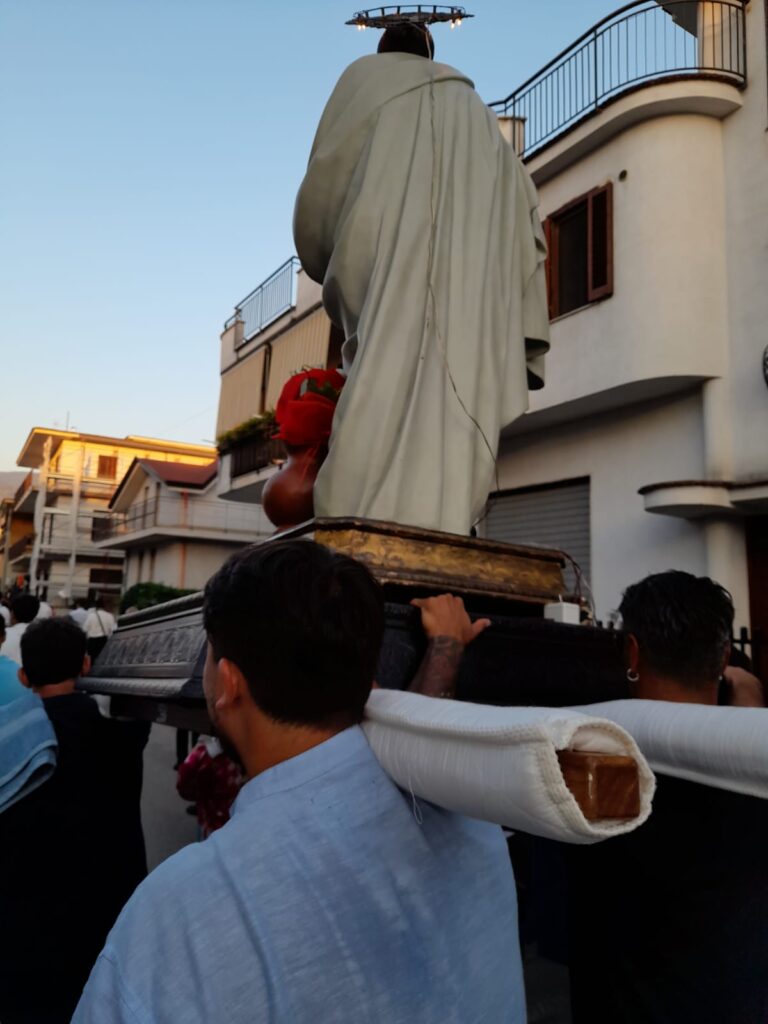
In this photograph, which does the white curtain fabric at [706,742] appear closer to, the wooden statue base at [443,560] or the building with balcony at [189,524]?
the wooden statue base at [443,560]

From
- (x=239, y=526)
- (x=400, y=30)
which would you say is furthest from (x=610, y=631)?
(x=239, y=526)

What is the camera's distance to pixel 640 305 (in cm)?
819

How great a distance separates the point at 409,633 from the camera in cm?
159

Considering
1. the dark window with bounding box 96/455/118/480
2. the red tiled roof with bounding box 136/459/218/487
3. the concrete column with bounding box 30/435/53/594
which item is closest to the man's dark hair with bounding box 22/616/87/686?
the red tiled roof with bounding box 136/459/218/487

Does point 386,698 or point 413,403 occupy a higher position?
point 413,403

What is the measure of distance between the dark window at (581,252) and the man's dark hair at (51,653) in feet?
24.4

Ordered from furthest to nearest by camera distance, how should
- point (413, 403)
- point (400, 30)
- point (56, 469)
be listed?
point (56, 469) < point (400, 30) < point (413, 403)

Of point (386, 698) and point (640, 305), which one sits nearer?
point (386, 698)

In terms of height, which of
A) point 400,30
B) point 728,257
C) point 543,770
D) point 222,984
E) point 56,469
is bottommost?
point 222,984

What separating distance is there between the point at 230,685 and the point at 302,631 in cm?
12

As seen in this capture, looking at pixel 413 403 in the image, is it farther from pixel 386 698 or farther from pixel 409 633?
pixel 386 698

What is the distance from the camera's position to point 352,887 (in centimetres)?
84

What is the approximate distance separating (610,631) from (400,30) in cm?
207

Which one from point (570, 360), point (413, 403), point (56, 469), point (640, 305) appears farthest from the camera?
point (56, 469)
